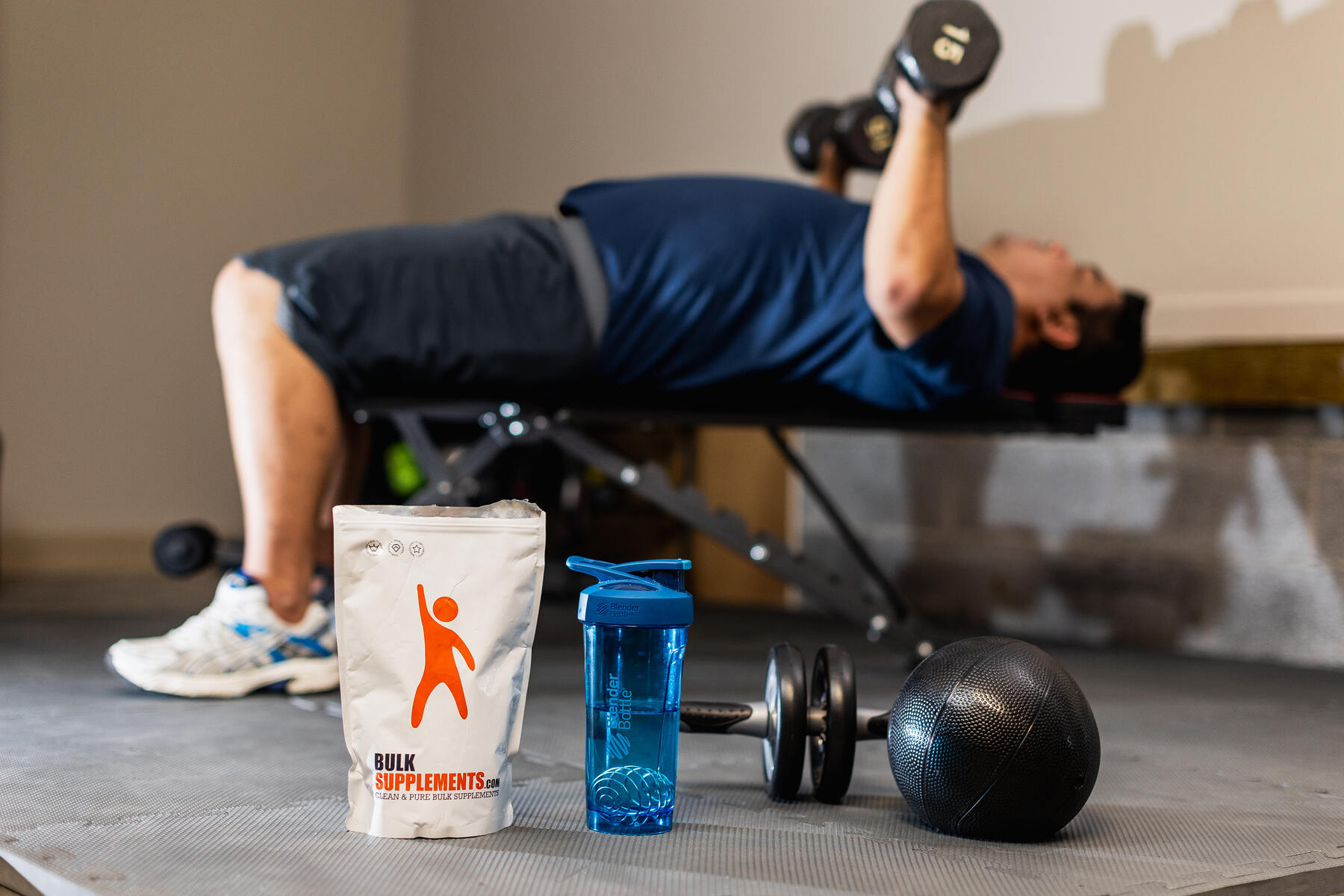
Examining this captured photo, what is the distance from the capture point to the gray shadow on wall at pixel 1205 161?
88.4 inches

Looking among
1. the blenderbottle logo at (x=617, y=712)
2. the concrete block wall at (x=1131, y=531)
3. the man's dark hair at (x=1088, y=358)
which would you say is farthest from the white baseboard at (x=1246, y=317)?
the blenderbottle logo at (x=617, y=712)

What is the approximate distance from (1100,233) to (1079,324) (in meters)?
0.54

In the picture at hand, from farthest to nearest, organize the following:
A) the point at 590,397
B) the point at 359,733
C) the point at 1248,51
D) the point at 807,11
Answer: the point at 807,11 → the point at 1248,51 → the point at 590,397 → the point at 359,733

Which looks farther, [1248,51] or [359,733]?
[1248,51]

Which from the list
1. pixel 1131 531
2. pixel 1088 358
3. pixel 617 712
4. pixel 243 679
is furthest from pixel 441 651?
pixel 1131 531

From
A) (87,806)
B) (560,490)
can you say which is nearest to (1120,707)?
(87,806)

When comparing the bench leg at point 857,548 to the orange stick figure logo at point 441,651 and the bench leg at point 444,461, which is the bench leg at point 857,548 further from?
the orange stick figure logo at point 441,651

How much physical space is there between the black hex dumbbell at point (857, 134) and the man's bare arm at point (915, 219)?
2.37 ft

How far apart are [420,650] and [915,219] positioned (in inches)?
41.5

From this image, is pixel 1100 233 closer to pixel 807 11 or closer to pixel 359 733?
pixel 807 11

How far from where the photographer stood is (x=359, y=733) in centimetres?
93

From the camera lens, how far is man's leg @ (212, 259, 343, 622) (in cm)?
162

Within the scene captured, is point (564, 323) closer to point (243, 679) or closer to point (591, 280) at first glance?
point (591, 280)

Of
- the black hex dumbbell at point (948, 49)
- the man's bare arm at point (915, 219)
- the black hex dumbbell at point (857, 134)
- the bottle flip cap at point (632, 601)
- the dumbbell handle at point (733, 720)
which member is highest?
the black hex dumbbell at point (948, 49)
